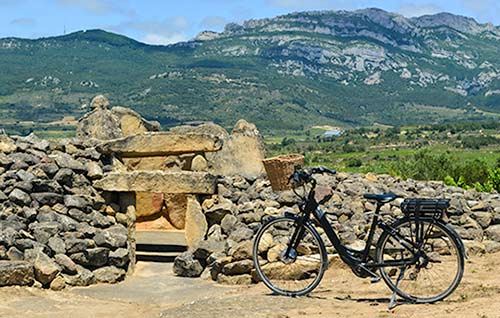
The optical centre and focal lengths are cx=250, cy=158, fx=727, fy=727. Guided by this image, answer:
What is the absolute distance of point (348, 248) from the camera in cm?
872

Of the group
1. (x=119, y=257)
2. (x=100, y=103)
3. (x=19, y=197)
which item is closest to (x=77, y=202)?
(x=19, y=197)

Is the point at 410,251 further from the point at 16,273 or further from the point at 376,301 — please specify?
the point at 16,273

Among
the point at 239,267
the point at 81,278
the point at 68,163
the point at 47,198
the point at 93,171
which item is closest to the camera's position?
the point at 239,267

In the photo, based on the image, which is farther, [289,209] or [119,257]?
[289,209]

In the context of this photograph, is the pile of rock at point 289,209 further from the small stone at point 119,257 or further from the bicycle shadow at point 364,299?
the bicycle shadow at point 364,299

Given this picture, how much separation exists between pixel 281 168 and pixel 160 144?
2.51 m

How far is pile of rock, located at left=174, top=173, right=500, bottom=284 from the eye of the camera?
451 inches

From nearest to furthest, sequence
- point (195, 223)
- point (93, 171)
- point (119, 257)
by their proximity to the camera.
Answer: point (119, 257), point (93, 171), point (195, 223)

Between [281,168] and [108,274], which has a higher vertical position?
[281,168]

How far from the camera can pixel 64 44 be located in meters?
189

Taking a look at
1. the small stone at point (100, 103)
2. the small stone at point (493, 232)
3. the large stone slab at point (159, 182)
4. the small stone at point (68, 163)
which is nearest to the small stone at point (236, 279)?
the large stone slab at point (159, 182)

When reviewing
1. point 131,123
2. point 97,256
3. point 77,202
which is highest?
point 131,123

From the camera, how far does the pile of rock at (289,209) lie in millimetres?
11445

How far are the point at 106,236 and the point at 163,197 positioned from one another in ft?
15.2
